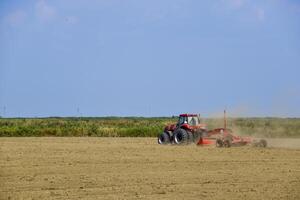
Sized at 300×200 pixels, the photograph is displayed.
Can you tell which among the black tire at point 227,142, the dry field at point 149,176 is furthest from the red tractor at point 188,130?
the dry field at point 149,176

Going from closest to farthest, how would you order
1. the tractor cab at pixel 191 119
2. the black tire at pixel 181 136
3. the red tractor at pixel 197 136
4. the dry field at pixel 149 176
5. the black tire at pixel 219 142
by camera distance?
Answer: the dry field at pixel 149 176 → the black tire at pixel 219 142 → the red tractor at pixel 197 136 → the black tire at pixel 181 136 → the tractor cab at pixel 191 119

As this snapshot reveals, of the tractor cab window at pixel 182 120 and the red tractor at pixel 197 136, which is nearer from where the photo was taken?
the red tractor at pixel 197 136

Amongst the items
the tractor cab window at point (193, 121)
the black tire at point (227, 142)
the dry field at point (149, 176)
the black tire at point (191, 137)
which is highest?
the tractor cab window at point (193, 121)

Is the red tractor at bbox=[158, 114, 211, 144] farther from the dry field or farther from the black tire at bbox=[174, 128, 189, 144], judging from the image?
the dry field

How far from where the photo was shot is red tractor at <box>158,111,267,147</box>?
2811cm

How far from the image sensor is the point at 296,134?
1857 inches

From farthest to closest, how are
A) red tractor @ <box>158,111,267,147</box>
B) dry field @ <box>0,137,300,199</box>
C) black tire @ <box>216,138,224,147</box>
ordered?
1. red tractor @ <box>158,111,267,147</box>
2. black tire @ <box>216,138,224,147</box>
3. dry field @ <box>0,137,300,199</box>

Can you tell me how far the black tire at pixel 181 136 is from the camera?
29.7 metres

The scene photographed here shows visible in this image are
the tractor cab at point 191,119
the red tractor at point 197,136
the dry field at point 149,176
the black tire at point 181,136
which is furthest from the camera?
the tractor cab at point 191,119

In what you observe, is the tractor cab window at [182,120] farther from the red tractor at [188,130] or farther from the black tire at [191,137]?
the black tire at [191,137]

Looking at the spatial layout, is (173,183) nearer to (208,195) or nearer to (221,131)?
(208,195)

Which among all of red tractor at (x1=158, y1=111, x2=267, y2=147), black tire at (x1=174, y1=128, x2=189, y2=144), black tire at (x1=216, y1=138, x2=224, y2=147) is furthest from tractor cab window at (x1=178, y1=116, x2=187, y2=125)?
black tire at (x1=216, y1=138, x2=224, y2=147)

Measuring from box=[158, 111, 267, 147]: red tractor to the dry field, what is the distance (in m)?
4.36

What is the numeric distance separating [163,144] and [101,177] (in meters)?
15.1
